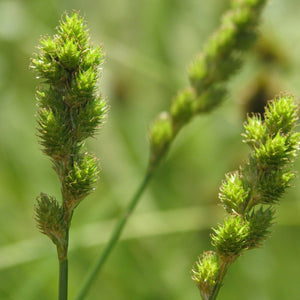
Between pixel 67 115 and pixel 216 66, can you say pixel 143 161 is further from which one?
pixel 67 115

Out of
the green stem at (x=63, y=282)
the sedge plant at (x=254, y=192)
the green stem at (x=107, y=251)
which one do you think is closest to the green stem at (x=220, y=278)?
the sedge plant at (x=254, y=192)

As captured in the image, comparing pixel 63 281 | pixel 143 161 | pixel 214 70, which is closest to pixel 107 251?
pixel 63 281

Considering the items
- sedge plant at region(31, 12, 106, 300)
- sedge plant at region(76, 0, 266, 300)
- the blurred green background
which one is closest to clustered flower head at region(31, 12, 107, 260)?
sedge plant at region(31, 12, 106, 300)

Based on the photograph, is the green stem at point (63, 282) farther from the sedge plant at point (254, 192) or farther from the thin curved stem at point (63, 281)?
the sedge plant at point (254, 192)

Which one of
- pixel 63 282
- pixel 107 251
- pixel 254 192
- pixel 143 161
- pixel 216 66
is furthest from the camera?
pixel 143 161

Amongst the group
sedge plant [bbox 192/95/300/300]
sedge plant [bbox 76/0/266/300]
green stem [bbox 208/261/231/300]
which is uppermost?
sedge plant [bbox 76/0/266/300]

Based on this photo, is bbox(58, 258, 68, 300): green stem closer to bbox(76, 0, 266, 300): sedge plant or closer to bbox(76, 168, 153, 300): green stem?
bbox(76, 168, 153, 300): green stem

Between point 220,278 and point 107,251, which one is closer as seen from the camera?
point 220,278
